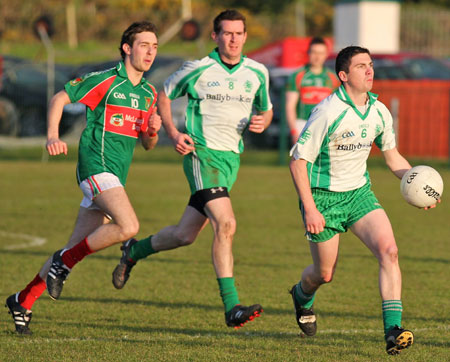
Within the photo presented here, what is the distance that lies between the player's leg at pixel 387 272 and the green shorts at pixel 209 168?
4.63 ft

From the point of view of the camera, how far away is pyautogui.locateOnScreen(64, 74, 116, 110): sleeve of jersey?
7258 mm

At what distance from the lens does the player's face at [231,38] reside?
307 inches

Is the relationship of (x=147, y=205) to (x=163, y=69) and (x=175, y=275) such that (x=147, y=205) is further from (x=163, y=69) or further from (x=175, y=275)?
(x=163, y=69)

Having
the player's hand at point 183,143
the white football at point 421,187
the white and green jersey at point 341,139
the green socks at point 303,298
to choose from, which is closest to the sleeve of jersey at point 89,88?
the player's hand at point 183,143

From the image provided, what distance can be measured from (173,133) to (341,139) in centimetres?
165

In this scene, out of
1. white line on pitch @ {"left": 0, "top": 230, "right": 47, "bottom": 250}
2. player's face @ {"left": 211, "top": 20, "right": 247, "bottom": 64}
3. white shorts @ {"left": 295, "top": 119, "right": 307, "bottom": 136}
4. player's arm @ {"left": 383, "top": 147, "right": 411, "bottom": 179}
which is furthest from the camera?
white shorts @ {"left": 295, "top": 119, "right": 307, "bottom": 136}

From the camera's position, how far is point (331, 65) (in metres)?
26.0

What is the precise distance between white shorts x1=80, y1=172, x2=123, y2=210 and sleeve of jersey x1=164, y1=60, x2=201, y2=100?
1054 millimetres

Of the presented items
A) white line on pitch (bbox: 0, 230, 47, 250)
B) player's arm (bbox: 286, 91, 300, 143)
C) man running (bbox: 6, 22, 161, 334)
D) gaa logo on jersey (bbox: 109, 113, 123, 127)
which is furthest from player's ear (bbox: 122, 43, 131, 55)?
player's arm (bbox: 286, 91, 300, 143)

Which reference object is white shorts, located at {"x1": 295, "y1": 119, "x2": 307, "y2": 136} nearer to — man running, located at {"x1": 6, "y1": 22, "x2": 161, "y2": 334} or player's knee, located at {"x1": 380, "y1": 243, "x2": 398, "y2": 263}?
man running, located at {"x1": 6, "y1": 22, "x2": 161, "y2": 334}

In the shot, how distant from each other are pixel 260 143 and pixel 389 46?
6.85 metres

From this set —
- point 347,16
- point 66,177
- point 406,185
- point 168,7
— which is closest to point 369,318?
point 406,185

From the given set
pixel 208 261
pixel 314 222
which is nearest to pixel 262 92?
pixel 314 222

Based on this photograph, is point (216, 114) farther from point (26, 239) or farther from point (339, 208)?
point (26, 239)
